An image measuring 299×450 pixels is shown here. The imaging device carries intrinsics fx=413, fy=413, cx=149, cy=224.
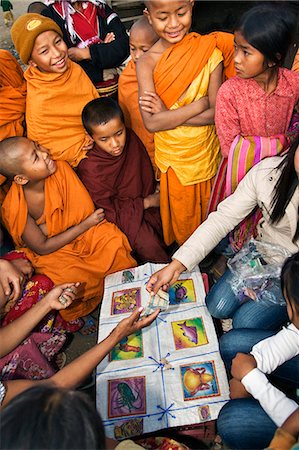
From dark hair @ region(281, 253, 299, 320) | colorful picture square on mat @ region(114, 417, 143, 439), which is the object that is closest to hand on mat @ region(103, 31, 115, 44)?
dark hair @ region(281, 253, 299, 320)

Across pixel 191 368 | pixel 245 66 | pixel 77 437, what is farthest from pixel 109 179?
pixel 77 437

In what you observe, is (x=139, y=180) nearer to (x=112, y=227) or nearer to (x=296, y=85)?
(x=112, y=227)

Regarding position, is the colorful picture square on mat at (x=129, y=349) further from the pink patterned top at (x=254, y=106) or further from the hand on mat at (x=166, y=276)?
the pink patterned top at (x=254, y=106)

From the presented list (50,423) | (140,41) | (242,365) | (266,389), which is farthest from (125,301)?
(140,41)

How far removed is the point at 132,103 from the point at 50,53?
23.8 inches

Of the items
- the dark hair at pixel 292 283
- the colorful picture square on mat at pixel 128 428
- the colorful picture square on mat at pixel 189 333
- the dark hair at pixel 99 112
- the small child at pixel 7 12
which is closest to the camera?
the dark hair at pixel 292 283

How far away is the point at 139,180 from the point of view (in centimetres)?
264

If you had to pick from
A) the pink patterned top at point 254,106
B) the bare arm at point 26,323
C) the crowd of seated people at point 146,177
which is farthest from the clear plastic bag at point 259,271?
the bare arm at point 26,323

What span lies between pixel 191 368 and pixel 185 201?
3.68ft

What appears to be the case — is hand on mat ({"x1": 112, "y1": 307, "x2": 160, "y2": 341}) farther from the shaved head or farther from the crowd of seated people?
the shaved head

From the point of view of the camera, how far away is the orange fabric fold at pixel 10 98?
2334 millimetres

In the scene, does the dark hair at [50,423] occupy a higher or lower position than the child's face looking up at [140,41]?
lower

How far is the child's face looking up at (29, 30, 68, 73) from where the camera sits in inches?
88.6

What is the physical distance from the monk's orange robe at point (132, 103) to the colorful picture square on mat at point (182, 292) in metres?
0.95
